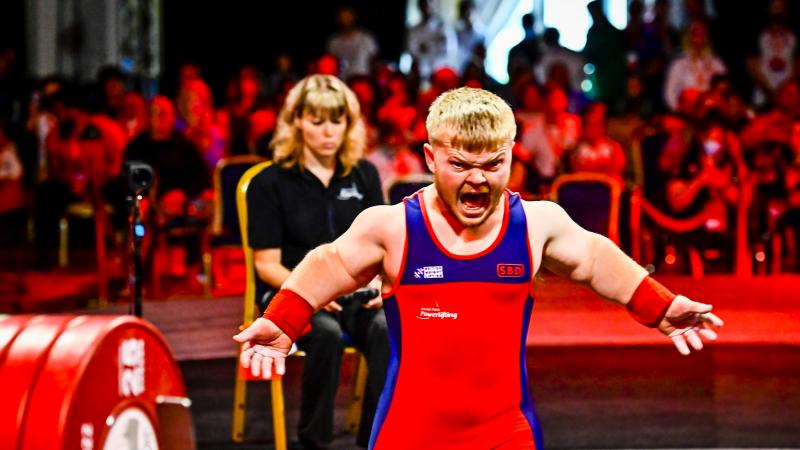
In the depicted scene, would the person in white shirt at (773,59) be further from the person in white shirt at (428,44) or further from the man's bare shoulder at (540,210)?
the man's bare shoulder at (540,210)

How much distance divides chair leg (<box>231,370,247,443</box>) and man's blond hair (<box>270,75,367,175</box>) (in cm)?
90

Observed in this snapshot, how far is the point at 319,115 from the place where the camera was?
15.0 feet

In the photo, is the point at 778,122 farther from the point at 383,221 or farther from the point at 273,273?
the point at 383,221

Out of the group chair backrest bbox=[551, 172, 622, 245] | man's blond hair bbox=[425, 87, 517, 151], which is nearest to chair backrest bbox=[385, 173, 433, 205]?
chair backrest bbox=[551, 172, 622, 245]

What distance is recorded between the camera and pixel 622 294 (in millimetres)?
3029

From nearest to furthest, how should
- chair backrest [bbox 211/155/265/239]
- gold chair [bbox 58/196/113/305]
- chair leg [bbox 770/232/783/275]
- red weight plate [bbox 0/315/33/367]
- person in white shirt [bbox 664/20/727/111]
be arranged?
red weight plate [bbox 0/315/33/367], chair backrest [bbox 211/155/265/239], gold chair [bbox 58/196/113/305], chair leg [bbox 770/232/783/275], person in white shirt [bbox 664/20/727/111]

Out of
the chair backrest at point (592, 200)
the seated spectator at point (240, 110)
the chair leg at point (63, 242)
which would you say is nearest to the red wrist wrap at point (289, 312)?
the chair backrest at point (592, 200)

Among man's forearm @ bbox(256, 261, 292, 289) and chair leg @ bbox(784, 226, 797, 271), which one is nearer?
man's forearm @ bbox(256, 261, 292, 289)

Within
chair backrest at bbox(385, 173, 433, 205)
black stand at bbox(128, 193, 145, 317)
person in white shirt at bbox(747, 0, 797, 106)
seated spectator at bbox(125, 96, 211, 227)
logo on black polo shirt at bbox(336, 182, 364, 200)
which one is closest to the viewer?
black stand at bbox(128, 193, 145, 317)

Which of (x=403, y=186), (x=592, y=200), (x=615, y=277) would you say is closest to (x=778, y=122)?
(x=592, y=200)

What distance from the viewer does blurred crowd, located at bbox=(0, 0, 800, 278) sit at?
7777mm

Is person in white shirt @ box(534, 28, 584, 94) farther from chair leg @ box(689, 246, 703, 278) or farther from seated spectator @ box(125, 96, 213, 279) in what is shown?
seated spectator @ box(125, 96, 213, 279)

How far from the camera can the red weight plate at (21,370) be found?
3.03 meters

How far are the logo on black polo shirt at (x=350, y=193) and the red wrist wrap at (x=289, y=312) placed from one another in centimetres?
166
